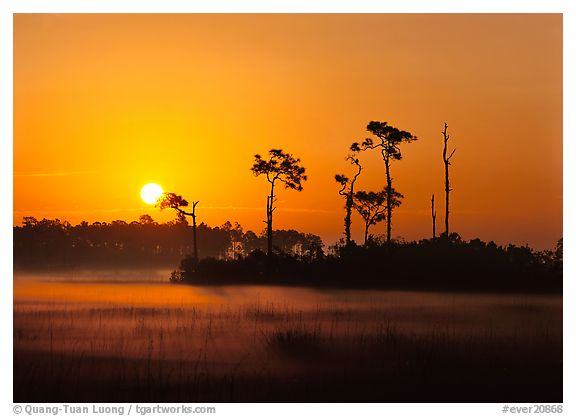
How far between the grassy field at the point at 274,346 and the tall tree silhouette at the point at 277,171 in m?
1.22

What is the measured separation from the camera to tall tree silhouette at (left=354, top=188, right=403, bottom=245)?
44.5 feet

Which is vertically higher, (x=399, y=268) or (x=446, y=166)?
(x=446, y=166)

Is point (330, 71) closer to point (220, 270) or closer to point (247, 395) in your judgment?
point (220, 270)

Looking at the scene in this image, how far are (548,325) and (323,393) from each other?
10.1ft

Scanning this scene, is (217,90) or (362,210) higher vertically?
(217,90)

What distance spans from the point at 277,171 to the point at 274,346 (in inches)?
93.0

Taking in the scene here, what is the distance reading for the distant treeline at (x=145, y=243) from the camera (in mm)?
12898

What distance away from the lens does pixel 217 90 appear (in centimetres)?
1264

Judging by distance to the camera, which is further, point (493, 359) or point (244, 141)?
point (244, 141)

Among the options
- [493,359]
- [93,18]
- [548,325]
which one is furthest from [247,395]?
[93,18]
